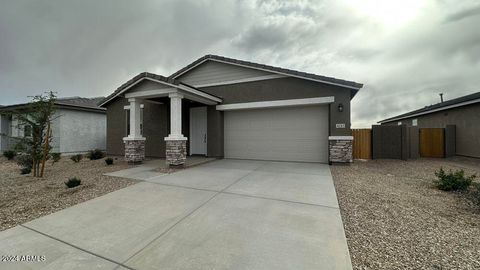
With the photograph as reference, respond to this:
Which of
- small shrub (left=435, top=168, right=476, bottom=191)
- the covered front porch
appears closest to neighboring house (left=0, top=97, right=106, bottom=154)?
the covered front porch

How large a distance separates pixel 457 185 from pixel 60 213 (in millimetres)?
9002

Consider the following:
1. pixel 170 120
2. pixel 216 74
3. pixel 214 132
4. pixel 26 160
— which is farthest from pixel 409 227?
pixel 26 160

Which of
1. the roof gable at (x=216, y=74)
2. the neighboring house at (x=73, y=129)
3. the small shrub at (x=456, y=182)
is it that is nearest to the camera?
the small shrub at (x=456, y=182)

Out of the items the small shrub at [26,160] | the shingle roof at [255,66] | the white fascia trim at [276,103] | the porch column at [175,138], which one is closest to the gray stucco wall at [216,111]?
the white fascia trim at [276,103]

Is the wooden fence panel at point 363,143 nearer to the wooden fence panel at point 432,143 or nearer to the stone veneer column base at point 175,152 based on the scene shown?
the wooden fence panel at point 432,143

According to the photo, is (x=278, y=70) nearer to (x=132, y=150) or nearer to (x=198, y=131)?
(x=198, y=131)

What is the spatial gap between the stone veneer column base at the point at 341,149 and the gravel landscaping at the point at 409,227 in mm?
2988

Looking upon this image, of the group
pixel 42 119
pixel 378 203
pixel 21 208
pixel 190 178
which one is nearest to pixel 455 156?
pixel 378 203

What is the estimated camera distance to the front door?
10555 millimetres

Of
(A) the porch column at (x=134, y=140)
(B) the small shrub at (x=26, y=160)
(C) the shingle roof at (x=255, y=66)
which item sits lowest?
(B) the small shrub at (x=26, y=160)

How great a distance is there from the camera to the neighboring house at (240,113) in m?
8.03

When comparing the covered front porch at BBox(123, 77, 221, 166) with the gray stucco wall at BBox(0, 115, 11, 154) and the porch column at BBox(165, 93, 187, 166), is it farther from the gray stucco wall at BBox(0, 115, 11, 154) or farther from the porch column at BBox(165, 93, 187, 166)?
the gray stucco wall at BBox(0, 115, 11, 154)

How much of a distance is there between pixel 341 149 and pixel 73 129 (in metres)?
16.2

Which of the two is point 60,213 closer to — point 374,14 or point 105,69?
point 105,69
